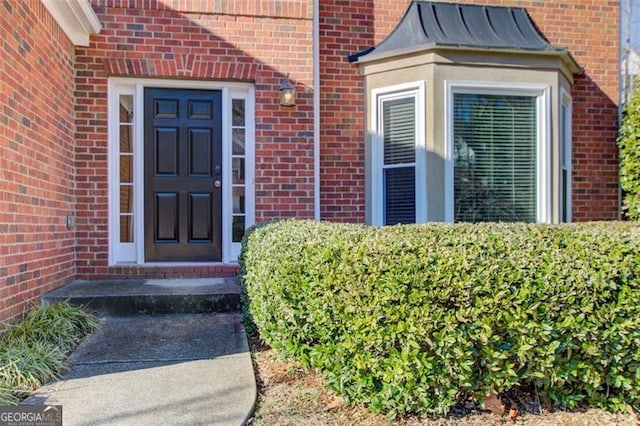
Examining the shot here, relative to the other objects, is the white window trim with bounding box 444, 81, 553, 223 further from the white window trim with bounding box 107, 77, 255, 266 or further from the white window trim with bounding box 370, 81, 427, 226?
the white window trim with bounding box 107, 77, 255, 266

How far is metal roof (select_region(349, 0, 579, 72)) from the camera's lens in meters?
5.32

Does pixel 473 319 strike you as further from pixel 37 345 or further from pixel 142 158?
pixel 142 158

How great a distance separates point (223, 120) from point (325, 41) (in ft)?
5.23

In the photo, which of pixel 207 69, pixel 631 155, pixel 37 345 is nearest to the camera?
pixel 37 345

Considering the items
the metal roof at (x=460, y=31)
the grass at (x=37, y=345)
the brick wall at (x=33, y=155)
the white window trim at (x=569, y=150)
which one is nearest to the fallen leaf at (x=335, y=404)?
the grass at (x=37, y=345)

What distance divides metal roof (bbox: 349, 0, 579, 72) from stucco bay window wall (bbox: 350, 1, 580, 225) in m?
0.02

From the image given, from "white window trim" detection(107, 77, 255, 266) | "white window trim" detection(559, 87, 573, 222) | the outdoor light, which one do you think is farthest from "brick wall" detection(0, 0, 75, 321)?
"white window trim" detection(559, 87, 573, 222)

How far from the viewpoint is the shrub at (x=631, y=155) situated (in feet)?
19.5

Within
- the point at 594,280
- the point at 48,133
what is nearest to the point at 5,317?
the point at 48,133

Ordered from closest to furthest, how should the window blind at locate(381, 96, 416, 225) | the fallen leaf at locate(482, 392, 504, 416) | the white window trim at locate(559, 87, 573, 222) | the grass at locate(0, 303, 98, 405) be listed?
the fallen leaf at locate(482, 392, 504, 416) → the grass at locate(0, 303, 98, 405) → the window blind at locate(381, 96, 416, 225) → the white window trim at locate(559, 87, 573, 222)

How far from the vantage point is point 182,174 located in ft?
17.6

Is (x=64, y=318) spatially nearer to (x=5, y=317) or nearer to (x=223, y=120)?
(x=5, y=317)

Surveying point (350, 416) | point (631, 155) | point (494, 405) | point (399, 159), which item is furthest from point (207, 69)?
point (631, 155)

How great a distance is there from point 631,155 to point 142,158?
6.02 metres
